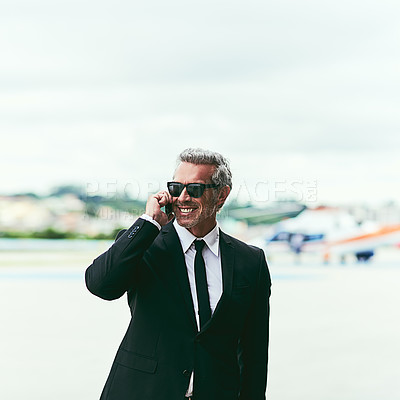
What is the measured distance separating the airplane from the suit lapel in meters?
17.5

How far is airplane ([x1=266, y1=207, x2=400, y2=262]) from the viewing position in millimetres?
18672

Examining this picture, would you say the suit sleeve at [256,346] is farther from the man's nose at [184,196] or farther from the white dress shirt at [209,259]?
the man's nose at [184,196]

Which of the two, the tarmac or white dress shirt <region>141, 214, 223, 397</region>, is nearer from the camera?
white dress shirt <region>141, 214, 223, 397</region>

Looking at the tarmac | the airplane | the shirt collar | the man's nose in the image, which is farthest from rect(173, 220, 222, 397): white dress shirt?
the airplane

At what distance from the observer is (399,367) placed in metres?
5.82

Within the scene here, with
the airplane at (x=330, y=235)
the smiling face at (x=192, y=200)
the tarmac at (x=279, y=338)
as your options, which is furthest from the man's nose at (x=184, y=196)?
the airplane at (x=330, y=235)

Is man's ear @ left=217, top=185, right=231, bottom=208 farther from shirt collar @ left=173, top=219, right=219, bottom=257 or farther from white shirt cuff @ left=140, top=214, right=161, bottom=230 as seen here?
white shirt cuff @ left=140, top=214, right=161, bottom=230

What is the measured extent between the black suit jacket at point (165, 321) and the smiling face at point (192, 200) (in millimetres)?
78

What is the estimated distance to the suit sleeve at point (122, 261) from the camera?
1453mm

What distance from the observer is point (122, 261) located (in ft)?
4.76

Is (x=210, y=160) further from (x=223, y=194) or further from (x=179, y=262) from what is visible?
(x=179, y=262)

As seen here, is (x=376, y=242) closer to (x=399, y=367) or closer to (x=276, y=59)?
(x=276, y=59)

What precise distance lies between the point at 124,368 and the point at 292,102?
20.2 m

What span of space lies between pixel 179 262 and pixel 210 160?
0.26 metres
